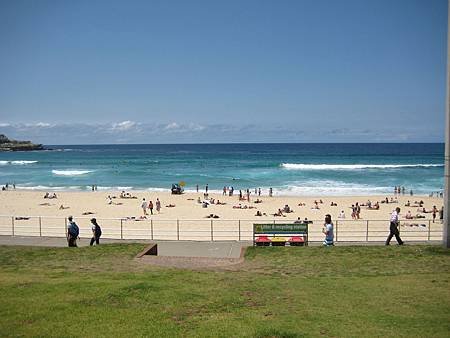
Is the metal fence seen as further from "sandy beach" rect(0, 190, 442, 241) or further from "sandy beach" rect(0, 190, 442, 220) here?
"sandy beach" rect(0, 190, 442, 220)

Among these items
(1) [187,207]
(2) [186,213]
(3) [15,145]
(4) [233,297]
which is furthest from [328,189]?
(3) [15,145]

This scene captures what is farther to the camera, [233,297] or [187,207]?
[187,207]

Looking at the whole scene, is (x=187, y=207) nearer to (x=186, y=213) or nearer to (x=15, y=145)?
(x=186, y=213)

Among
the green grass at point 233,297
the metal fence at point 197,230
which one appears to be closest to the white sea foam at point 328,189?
the metal fence at point 197,230

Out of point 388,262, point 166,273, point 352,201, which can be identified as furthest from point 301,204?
point 166,273

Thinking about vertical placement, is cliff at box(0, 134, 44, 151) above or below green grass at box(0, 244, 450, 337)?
above

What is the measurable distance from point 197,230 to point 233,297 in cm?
1346

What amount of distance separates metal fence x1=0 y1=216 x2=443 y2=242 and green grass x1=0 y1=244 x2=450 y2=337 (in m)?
7.19

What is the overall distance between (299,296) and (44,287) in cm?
456

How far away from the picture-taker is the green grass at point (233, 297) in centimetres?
623

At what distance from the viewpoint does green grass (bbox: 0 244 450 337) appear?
6.23m

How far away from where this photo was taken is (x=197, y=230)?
69.1 ft

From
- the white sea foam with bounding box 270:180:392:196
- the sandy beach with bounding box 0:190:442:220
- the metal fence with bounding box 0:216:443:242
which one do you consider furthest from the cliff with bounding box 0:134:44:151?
the metal fence with bounding box 0:216:443:242

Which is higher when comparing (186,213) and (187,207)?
(186,213)
